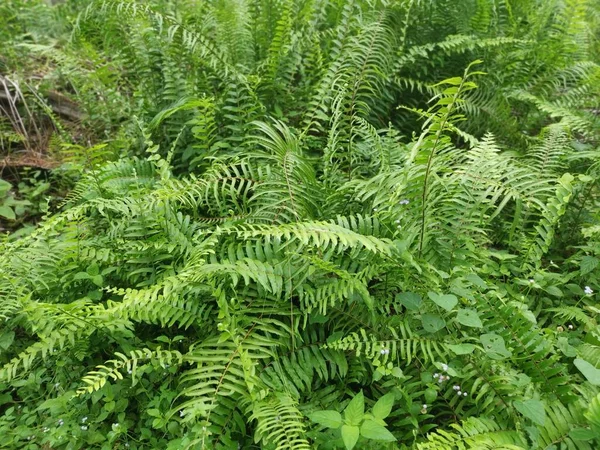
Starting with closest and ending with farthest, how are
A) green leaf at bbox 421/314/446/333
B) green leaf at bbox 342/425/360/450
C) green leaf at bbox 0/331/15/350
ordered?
green leaf at bbox 342/425/360/450 < green leaf at bbox 421/314/446/333 < green leaf at bbox 0/331/15/350

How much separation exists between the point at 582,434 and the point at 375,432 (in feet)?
2.52

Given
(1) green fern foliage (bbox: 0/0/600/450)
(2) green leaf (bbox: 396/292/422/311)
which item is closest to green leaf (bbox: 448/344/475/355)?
(1) green fern foliage (bbox: 0/0/600/450)

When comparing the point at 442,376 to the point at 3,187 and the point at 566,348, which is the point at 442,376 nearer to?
the point at 566,348

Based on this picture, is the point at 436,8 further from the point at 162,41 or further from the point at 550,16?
the point at 162,41

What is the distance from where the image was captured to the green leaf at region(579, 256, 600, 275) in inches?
92.7

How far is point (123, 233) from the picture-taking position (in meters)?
2.60

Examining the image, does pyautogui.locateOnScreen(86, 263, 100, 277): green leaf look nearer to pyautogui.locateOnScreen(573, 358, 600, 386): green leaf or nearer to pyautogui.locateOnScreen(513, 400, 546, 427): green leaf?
pyautogui.locateOnScreen(513, 400, 546, 427): green leaf

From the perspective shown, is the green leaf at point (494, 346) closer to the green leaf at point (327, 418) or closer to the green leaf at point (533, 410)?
the green leaf at point (533, 410)

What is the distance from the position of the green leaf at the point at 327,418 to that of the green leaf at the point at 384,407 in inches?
6.1

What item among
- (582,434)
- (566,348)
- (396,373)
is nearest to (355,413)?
(396,373)

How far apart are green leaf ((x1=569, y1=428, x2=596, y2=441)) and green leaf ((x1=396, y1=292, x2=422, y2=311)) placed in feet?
2.36

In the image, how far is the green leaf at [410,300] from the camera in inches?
77.9

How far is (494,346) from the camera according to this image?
1.85m

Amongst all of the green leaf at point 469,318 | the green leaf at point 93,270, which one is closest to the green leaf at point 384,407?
the green leaf at point 469,318
